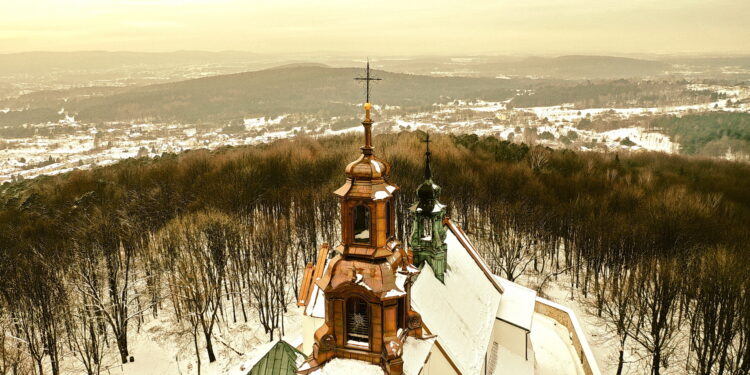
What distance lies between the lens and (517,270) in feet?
148

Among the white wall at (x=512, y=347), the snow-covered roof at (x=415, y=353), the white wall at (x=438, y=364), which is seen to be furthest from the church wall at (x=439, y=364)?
the white wall at (x=512, y=347)

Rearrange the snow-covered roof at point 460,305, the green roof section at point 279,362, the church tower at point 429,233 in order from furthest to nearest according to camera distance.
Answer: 1. the church tower at point 429,233
2. the green roof section at point 279,362
3. the snow-covered roof at point 460,305

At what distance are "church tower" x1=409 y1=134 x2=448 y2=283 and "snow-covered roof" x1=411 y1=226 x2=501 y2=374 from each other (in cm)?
52

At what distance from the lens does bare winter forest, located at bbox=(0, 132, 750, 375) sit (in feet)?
89.2

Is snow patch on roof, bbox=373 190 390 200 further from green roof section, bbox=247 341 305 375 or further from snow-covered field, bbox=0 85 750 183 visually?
snow-covered field, bbox=0 85 750 183

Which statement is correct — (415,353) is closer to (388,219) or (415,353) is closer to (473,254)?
(388,219)

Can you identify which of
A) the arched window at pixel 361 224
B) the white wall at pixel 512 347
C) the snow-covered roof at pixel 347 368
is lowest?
the white wall at pixel 512 347

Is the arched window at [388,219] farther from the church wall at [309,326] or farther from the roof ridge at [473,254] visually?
the roof ridge at [473,254]

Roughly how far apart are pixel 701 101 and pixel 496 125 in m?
109

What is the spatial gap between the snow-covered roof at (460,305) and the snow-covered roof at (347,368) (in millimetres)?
4268

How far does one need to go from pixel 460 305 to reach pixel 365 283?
970 centimetres

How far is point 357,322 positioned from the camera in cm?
1502

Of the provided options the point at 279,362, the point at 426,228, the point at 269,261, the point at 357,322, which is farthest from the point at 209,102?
the point at 357,322

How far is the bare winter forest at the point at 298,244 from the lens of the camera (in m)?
27.2
